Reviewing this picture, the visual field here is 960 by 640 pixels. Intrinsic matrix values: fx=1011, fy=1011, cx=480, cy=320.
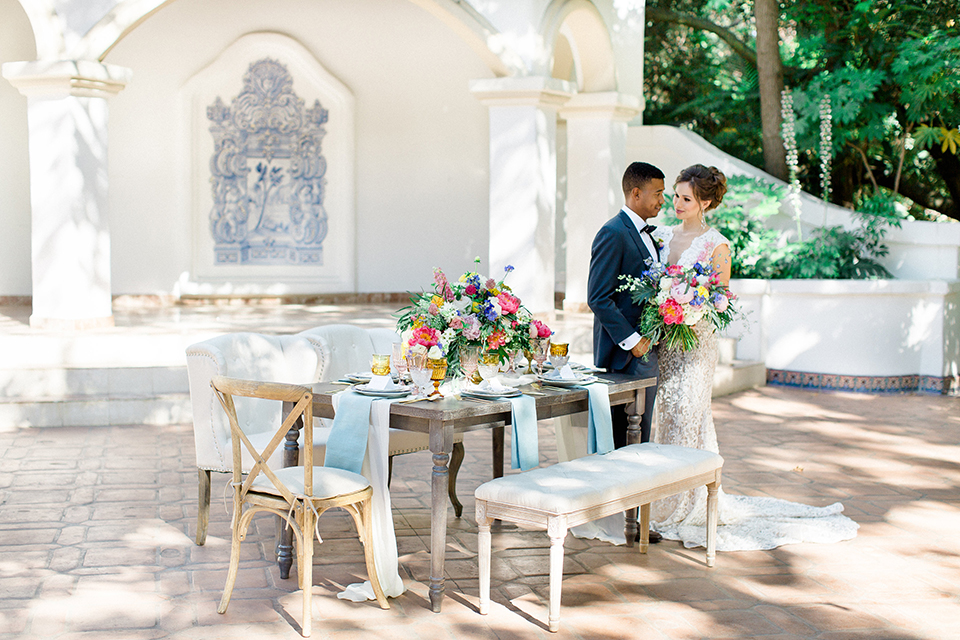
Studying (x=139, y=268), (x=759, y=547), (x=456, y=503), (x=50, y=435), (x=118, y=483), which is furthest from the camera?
(x=139, y=268)

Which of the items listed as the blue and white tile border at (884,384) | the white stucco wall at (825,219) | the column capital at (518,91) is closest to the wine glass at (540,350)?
the column capital at (518,91)

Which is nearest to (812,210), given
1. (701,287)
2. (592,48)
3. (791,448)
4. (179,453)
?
A: (592,48)

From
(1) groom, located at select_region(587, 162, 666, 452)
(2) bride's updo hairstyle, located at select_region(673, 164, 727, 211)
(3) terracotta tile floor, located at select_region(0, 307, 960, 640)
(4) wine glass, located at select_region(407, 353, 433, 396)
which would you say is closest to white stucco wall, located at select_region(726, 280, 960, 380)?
(3) terracotta tile floor, located at select_region(0, 307, 960, 640)

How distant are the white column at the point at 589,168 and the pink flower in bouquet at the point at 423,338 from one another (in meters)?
6.78

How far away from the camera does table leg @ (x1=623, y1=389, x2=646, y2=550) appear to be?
502 cm

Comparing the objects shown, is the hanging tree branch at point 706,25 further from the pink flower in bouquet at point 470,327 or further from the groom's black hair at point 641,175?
the pink flower in bouquet at point 470,327

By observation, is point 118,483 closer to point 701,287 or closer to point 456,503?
point 456,503

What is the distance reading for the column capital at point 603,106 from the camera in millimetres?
10641

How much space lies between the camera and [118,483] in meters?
5.98

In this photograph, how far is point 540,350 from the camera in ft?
15.7

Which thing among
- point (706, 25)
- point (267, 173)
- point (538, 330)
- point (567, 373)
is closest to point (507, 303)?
point (538, 330)

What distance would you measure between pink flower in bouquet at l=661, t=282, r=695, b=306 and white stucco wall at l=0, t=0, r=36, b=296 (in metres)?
8.69

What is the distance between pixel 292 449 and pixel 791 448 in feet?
13.6

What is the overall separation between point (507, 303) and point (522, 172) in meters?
4.99
